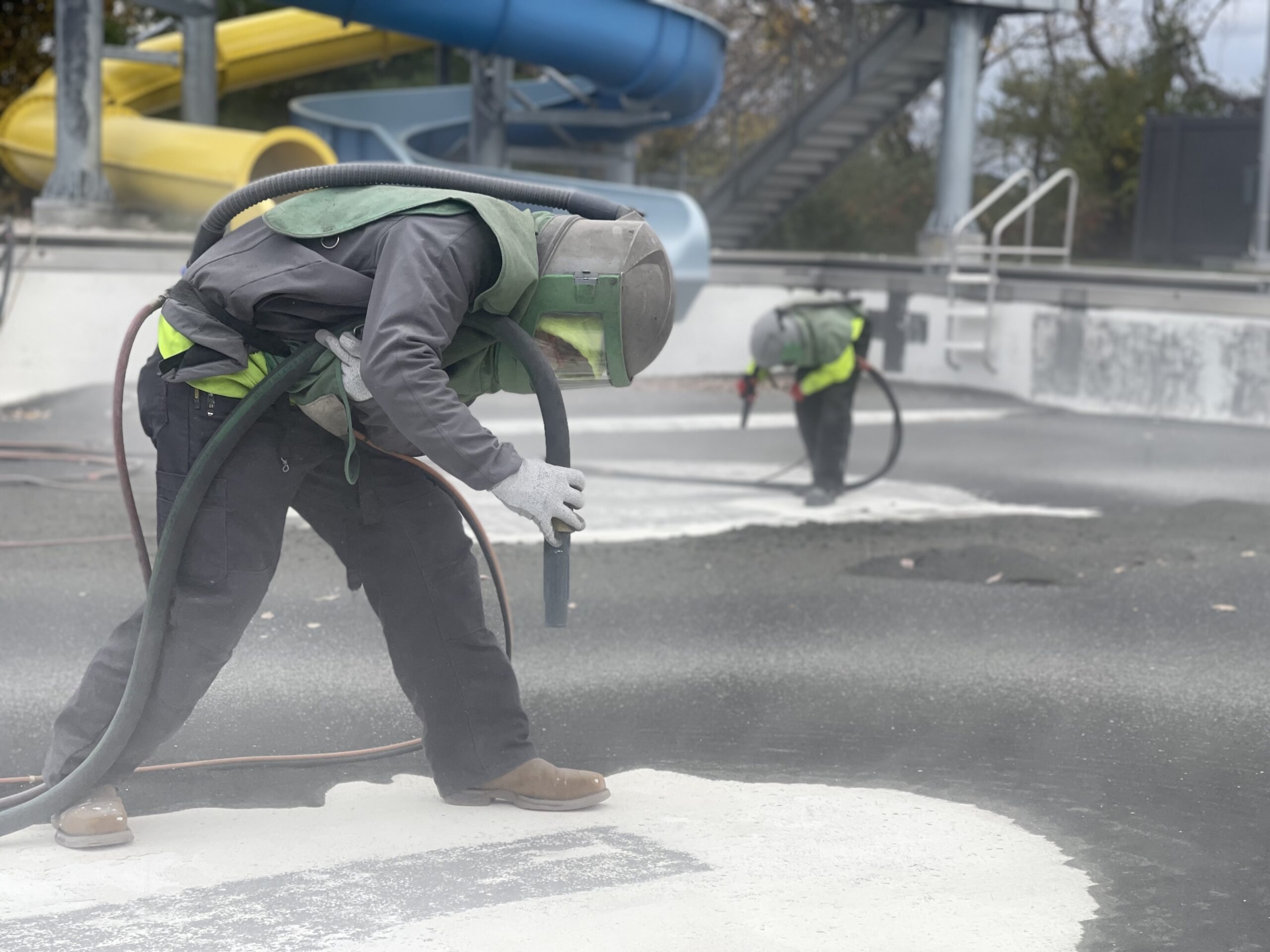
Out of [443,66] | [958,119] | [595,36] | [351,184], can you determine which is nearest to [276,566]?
[351,184]

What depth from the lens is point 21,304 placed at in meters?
10.6

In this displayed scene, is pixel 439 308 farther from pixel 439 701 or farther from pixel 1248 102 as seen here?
pixel 1248 102

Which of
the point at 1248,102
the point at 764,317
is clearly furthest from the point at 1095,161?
the point at 764,317

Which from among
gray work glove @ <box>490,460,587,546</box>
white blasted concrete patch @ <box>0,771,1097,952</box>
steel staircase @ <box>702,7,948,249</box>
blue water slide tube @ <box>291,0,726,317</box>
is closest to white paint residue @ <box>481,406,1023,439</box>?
blue water slide tube @ <box>291,0,726,317</box>

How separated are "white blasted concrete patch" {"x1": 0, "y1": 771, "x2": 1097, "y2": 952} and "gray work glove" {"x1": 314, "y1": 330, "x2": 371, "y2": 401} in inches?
40.2

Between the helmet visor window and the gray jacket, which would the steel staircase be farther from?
the gray jacket

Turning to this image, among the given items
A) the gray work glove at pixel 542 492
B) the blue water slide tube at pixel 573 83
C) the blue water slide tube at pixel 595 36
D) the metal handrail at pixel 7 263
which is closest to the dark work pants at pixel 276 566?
the gray work glove at pixel 542 492

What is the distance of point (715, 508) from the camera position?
7.64m

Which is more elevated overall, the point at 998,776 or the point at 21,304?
the point at 21,304

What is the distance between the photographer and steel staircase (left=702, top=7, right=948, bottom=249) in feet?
59.3

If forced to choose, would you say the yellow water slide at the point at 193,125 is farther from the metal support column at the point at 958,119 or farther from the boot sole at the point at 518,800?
the boot sole at the point at 518,800

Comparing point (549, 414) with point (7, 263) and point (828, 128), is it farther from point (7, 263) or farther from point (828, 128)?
point (828, 128)

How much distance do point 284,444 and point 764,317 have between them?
15.5 feet

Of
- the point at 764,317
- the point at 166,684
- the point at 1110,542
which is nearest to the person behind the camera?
the point at 166,684
